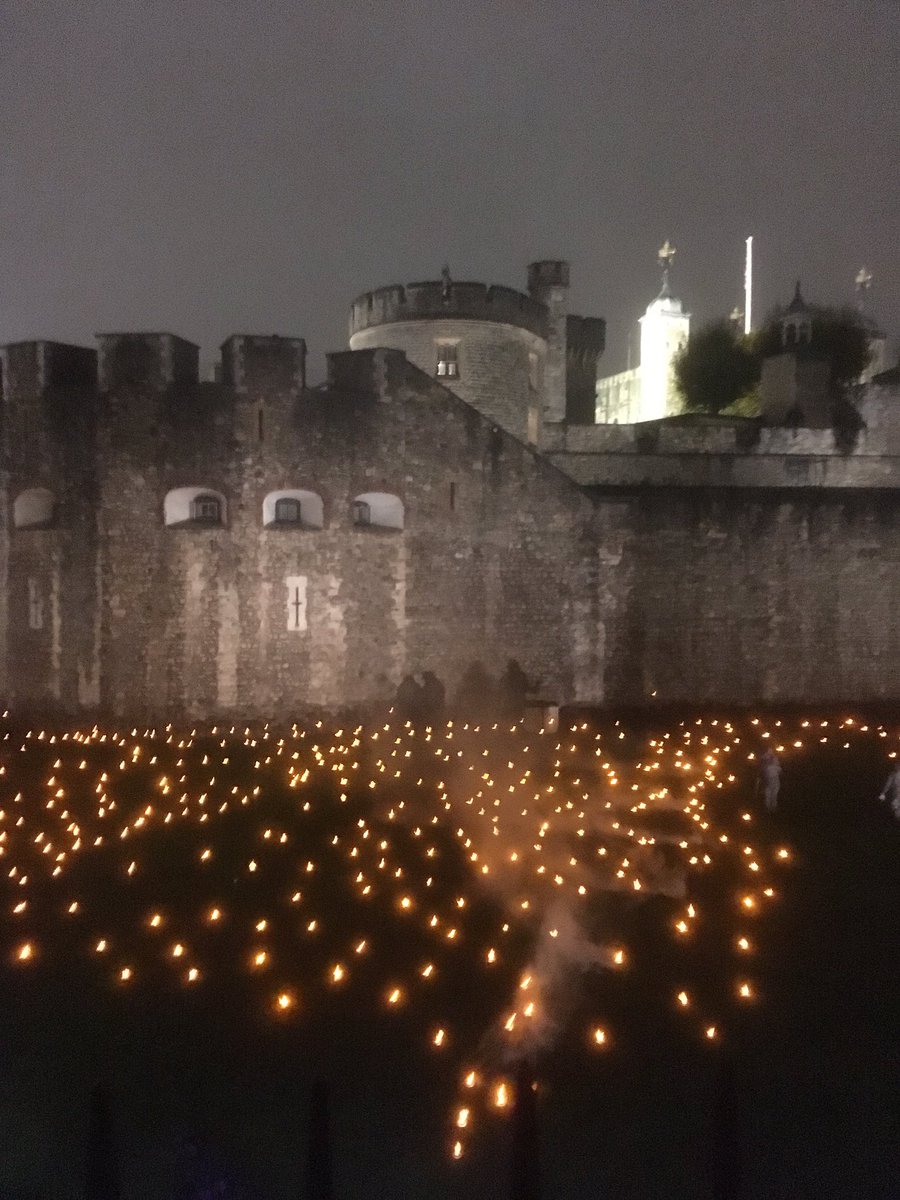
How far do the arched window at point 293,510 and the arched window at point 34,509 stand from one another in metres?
3.41

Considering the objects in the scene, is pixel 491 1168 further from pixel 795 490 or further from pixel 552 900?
pixel 795 490

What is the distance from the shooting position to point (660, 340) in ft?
176

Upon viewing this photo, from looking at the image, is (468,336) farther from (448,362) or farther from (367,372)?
(367,372)

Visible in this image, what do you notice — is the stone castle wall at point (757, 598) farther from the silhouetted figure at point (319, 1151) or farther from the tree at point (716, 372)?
the tree at point (716, 372)

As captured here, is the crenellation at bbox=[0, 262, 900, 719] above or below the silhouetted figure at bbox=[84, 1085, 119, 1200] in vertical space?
above

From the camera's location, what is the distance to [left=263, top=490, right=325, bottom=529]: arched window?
14.7 metres

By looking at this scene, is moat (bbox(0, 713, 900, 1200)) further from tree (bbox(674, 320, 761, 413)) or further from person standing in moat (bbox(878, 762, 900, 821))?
tree (bbox(674, 320, 761, 413))

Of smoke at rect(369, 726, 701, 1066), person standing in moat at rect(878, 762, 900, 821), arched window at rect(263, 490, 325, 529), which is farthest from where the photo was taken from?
arched window at rect(263, 490, 325, 529)

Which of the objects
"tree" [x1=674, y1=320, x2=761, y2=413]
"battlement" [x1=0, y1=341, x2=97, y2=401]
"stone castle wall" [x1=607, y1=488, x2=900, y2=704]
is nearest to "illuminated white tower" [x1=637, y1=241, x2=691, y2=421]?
"tree" [x1=674, y1=320, x2=761, y2=413]

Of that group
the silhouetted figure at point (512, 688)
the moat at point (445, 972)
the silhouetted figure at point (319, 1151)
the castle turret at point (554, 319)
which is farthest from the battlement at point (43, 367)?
the castle turret at point (554, 319)

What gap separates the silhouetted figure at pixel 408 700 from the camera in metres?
15.1

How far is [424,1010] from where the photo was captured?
271 inches

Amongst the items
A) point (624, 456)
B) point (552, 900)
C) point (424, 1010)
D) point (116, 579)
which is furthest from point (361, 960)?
point (624, 456)

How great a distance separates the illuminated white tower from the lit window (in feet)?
119
